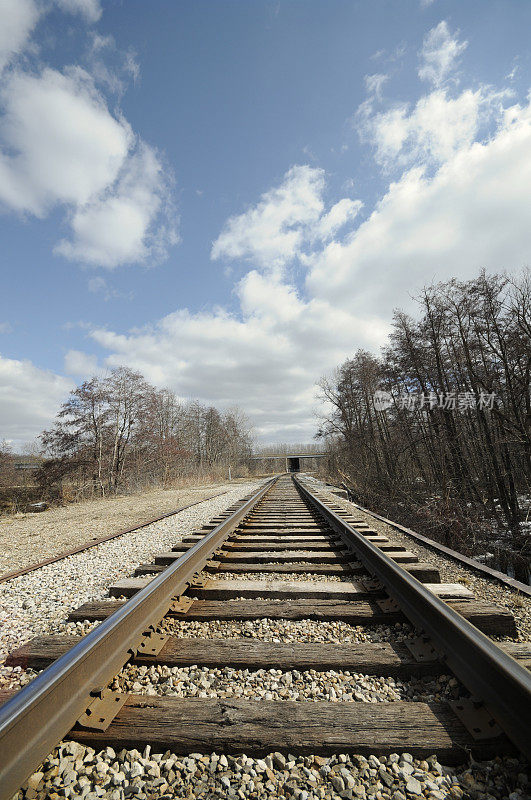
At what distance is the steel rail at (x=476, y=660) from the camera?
1.24m

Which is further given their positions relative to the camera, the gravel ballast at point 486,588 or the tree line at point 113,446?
the tree line at point 113,446

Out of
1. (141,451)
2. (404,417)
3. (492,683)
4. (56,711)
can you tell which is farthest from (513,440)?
(141,451)

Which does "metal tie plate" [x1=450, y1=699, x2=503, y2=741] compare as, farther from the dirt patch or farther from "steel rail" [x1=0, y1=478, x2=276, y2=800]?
the dirt patch

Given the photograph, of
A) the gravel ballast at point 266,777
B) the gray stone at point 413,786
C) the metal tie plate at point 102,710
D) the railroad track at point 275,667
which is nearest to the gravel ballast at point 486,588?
the railroad track at point 275,667

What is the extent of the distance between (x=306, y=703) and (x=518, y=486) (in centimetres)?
2030

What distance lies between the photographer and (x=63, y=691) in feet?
4.56

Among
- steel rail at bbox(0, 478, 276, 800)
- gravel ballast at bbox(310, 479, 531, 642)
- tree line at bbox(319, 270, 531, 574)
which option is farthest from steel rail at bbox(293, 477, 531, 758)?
tree line at bbox(319, 270, 531, 574)

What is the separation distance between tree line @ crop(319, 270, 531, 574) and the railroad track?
903cm

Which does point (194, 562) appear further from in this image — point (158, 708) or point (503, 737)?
point (503, 737)

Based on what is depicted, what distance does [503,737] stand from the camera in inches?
49.3

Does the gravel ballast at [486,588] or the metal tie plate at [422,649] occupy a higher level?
the metal tie plate at [422,649]

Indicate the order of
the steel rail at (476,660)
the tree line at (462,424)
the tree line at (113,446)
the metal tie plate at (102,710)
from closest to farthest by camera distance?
the steel rail at (476,660), the metal tie plate at (102,710), the tree line at (462,424), the tree line at (113,446)

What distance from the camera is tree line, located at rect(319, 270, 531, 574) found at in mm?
11766

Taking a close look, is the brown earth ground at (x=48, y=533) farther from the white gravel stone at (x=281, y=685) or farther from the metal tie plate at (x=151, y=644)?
the white gravel stone at (x=281, y=685)
